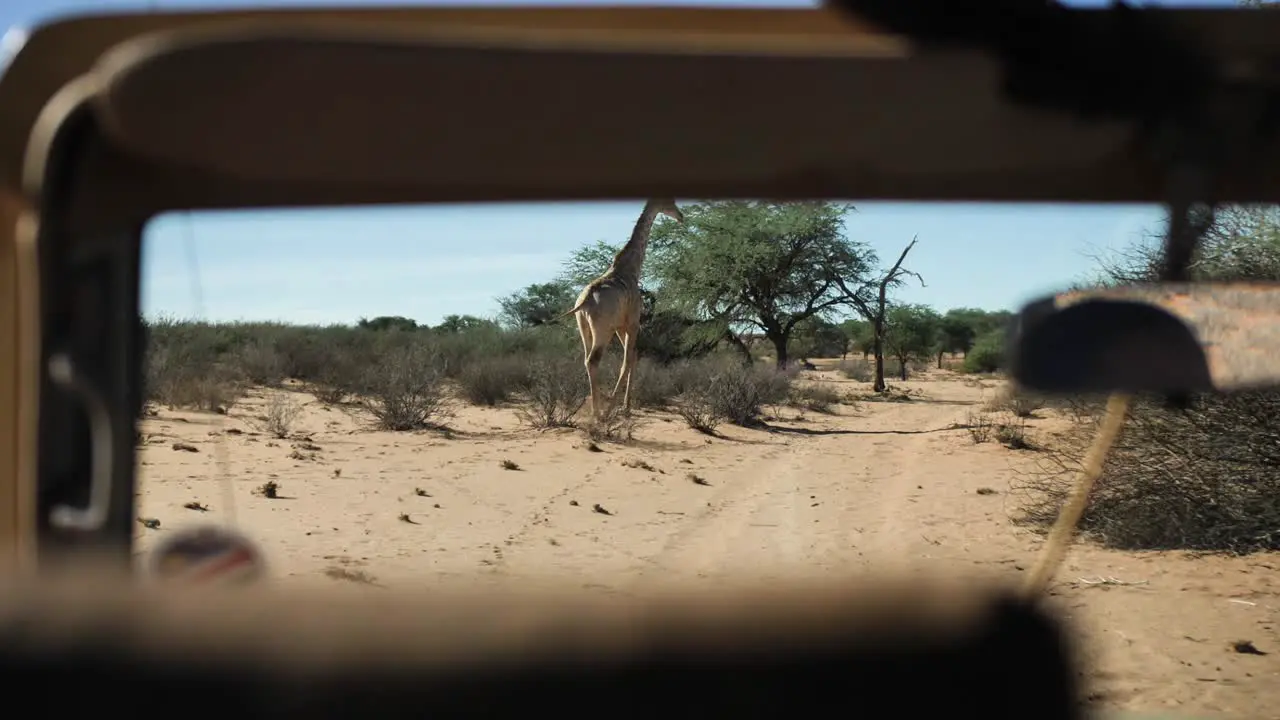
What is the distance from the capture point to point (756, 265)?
81.9 feet

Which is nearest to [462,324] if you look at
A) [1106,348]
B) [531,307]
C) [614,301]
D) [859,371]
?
[531,307]

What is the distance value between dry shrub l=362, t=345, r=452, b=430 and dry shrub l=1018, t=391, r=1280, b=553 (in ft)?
32.8

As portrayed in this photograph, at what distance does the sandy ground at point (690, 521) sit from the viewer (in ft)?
20.6

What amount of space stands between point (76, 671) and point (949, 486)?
12.0 m

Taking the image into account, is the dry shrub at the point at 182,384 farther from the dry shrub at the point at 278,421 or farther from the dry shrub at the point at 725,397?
the dry shrub at the point at 725,397

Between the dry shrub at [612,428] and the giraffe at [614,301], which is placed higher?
the giraffe at [614,301]

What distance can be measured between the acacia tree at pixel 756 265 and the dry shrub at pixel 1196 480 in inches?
616

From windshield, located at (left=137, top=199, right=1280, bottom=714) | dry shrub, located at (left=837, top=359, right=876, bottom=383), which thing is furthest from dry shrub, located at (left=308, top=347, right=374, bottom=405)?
dry shrub, located at (left=837, top=359, right=876, bottom=383)

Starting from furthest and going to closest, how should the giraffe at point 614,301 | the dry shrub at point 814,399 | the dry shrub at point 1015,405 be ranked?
the dry shrub at point 814,399, the dry shrub at point 1015,405, the giraffe at point 614,301

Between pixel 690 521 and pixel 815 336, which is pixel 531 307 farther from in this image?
pixel 690 521

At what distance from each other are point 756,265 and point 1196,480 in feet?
55.5

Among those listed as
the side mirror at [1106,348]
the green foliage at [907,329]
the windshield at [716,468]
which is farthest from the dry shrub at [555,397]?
the side mirror at [1106,348]

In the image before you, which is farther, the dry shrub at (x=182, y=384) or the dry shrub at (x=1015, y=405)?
the dry shrub at (x=182, y=384)

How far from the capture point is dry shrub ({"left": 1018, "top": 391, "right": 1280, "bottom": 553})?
317 inches
